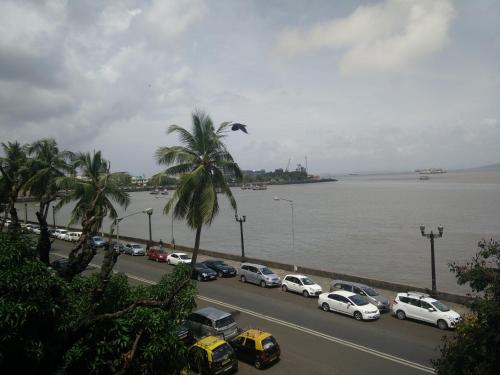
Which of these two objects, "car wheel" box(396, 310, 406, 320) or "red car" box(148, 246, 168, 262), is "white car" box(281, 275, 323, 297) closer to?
"car wheel" box(396, 310, 406, 320)

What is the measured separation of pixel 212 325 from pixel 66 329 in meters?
10.2

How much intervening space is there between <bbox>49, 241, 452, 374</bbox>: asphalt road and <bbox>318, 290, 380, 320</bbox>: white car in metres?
0.36

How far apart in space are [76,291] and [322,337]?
39.9ft

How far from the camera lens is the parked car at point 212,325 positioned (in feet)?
55.3

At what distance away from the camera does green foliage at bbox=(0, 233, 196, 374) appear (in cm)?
644

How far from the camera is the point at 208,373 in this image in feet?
45.2

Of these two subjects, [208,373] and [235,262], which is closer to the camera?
[208,373]

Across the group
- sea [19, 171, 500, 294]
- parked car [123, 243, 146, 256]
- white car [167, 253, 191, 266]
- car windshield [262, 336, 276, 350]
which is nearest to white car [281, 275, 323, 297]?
sea [19, 171, 500, 294]

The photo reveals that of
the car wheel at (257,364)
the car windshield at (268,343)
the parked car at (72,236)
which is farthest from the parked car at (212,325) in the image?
the parked car at (72,236)

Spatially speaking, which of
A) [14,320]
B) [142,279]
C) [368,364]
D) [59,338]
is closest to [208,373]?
[368,364]

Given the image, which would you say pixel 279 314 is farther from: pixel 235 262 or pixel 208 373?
pixel 235 262

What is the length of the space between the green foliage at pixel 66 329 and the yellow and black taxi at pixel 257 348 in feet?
24.5

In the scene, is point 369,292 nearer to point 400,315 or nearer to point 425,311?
point 400,315

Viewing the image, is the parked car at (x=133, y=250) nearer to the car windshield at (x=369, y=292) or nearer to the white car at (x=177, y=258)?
the white car at (x=177, y=258)
